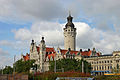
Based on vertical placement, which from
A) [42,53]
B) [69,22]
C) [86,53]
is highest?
[69,22]

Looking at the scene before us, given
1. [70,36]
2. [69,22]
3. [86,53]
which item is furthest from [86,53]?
[69,22]

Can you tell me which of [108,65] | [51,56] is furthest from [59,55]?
[108,65]

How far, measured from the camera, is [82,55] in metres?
124

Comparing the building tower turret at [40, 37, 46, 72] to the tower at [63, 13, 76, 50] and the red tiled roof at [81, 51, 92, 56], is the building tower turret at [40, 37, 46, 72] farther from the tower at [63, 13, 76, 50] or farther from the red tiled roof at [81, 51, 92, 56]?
the red tiled roof at [81, 51, 92, 56]

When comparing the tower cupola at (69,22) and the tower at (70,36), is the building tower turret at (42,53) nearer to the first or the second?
the tower at (70,36)

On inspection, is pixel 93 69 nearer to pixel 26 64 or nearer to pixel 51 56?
pixel 51 56

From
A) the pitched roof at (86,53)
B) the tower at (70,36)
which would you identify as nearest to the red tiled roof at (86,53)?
the pitched roof at (86,53)

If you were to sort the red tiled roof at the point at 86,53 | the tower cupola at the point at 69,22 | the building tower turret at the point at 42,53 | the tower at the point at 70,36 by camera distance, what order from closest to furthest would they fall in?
1. the red tiled roof at the point at 86,53
2. the building tower turret at the point at 42,53
3. the tower at the point at 70,36
4. the tower cupola at the point at 69,22

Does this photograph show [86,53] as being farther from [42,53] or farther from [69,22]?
[69,22]

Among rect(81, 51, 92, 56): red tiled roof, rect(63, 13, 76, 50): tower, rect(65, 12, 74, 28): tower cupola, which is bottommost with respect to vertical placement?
rect(81, 51, 92, 56): red tiled roof

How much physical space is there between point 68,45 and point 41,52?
17.8 m

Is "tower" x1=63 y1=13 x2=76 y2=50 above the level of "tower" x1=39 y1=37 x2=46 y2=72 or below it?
above

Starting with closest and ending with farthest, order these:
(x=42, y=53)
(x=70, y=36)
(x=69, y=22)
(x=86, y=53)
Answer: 1. (x=86, y=53)
2. (x=42, y=53)
3. (x=70, y=36)
4. (x=69, y=22)

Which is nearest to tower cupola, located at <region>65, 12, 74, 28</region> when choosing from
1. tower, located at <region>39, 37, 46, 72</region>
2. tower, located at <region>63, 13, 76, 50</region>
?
tower, located at <region>63, 13, 76, 50</region>
